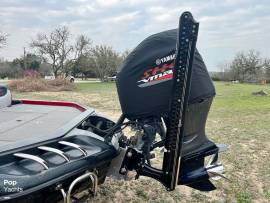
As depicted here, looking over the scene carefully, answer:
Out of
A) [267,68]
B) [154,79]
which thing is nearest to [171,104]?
[154,79]

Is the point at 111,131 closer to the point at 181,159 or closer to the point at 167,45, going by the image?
the point at 181,159

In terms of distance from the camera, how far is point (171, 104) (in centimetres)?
222

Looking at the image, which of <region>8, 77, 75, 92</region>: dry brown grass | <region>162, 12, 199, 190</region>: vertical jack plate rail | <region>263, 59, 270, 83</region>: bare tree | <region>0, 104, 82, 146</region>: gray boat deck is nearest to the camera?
<region>162, 12, 199, 190</region>: vertical jack plate rail

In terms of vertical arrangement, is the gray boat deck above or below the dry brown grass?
above

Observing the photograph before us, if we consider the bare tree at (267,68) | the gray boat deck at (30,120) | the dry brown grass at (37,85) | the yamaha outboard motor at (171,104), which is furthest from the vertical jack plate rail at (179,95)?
the bare tree at (267,68)

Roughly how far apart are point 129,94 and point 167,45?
0.46 m

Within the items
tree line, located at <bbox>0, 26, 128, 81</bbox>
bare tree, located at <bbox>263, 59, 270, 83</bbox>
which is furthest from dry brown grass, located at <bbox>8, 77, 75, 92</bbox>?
bare tree, located at <bbox>263, 59, 270, 83</bbox>

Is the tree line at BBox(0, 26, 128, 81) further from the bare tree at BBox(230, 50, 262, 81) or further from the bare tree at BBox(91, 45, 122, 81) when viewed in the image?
the bare tree at BBox(230, 50, 262, 81)

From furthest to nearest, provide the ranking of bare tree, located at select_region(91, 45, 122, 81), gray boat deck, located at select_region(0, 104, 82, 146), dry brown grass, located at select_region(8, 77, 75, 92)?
bare tree, located at select_region(91, 45, 122, 81)
dry brown grass, located at select_region(8, 77, 75, 92)
gray boat deck, located at select_region(0, 104, 82, 146)

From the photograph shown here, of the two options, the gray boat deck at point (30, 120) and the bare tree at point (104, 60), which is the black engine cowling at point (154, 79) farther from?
the bare tree at point (104, 60)

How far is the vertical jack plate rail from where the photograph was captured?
2.10 m

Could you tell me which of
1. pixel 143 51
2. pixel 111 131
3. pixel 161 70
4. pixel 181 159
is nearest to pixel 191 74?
pixel 161 70

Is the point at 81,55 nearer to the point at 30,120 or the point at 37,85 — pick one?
the point at 37,85

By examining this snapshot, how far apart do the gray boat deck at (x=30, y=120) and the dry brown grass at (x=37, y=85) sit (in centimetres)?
1673
